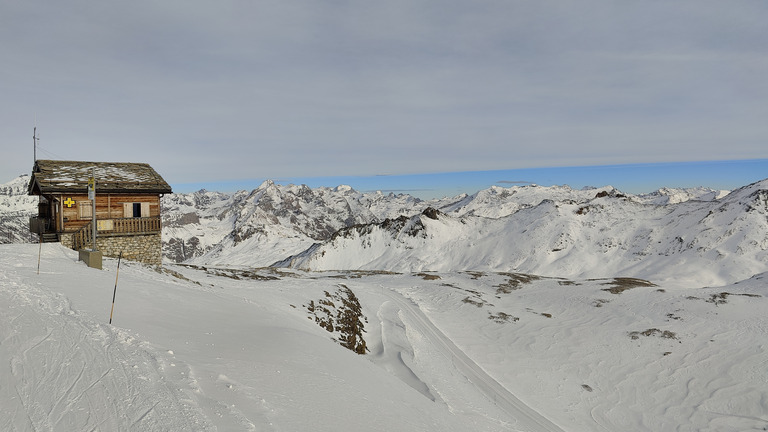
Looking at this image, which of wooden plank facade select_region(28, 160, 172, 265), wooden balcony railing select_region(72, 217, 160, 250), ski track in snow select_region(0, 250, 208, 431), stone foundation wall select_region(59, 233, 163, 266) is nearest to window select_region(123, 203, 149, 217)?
wooden plank facade select_region(28, 160, 172, 265)

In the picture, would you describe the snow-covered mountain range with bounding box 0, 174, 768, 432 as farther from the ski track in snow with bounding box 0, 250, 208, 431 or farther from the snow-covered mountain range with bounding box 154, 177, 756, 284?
the snow-covered mountain range with bounding box 154, 177, 756, 284

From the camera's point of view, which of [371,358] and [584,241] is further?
[584,241]

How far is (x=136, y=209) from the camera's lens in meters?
33.7

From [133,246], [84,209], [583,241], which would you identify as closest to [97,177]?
[84,209]

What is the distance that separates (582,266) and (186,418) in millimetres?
83627

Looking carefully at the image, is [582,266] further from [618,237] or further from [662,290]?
[662,290]

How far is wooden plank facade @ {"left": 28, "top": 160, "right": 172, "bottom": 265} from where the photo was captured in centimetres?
2956

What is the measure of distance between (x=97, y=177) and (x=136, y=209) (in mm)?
3877

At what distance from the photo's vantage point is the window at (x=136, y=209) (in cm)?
3306

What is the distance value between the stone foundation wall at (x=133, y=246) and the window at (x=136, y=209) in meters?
2.57

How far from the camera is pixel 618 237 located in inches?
3275

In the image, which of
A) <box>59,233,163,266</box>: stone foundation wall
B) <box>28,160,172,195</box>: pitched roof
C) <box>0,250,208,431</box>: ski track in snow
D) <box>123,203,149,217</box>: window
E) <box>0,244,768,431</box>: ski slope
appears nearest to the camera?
<box>0,250,208,431</box>: ski track in snow

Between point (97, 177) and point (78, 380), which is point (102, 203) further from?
point (78, 380)

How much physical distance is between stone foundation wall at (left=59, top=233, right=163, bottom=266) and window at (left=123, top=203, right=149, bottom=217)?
2571mm
